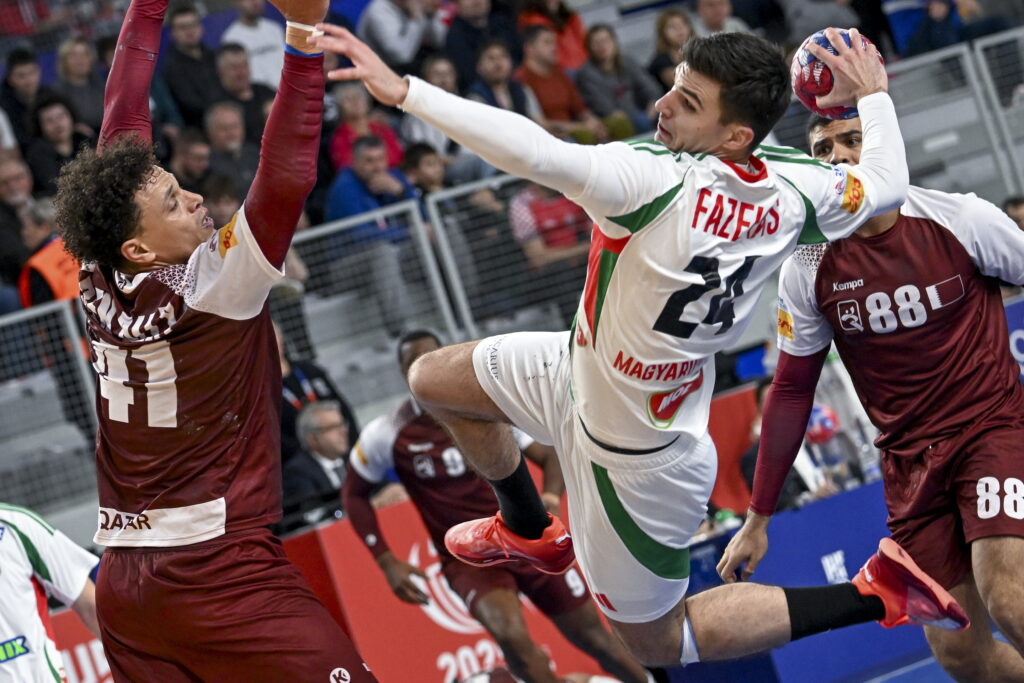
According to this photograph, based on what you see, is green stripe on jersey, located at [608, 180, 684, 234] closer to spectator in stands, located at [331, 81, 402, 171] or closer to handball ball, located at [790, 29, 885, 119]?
handball ball, located at [790, 29, 885, 119]

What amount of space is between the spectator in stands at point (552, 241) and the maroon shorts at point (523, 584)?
2.60m

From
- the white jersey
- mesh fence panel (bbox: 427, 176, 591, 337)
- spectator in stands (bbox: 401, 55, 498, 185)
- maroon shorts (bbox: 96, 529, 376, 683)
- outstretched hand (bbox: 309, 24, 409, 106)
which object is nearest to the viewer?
outstretched hand (bbox: 309, 24, 409, 106)

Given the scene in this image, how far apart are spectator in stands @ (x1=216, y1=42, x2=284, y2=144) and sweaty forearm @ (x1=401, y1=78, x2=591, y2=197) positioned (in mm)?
6767

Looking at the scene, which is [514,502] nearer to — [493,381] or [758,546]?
[493,381]

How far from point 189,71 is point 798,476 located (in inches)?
220

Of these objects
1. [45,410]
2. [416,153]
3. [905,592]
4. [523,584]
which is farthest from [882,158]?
[45,410]

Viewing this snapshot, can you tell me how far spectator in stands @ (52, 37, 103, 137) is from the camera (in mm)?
9703

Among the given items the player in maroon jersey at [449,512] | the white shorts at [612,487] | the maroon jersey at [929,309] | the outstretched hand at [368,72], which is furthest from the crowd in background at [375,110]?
the outstretched hand at [368,72]

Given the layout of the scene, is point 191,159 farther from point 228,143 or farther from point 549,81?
point 549,81

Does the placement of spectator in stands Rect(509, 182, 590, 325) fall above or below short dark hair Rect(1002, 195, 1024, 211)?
above

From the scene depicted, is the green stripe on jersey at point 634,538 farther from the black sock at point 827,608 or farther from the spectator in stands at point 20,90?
the spectator in stands at point 20,90

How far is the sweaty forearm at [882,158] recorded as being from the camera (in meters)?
3.73

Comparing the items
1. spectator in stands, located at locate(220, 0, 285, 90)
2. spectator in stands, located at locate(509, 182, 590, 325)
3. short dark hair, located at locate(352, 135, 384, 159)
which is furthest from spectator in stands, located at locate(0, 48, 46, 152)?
spectator in stands, located at locate(509, 182, 590, 325)

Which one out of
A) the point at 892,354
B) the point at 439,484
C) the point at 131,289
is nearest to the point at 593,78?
the point at 439,484
